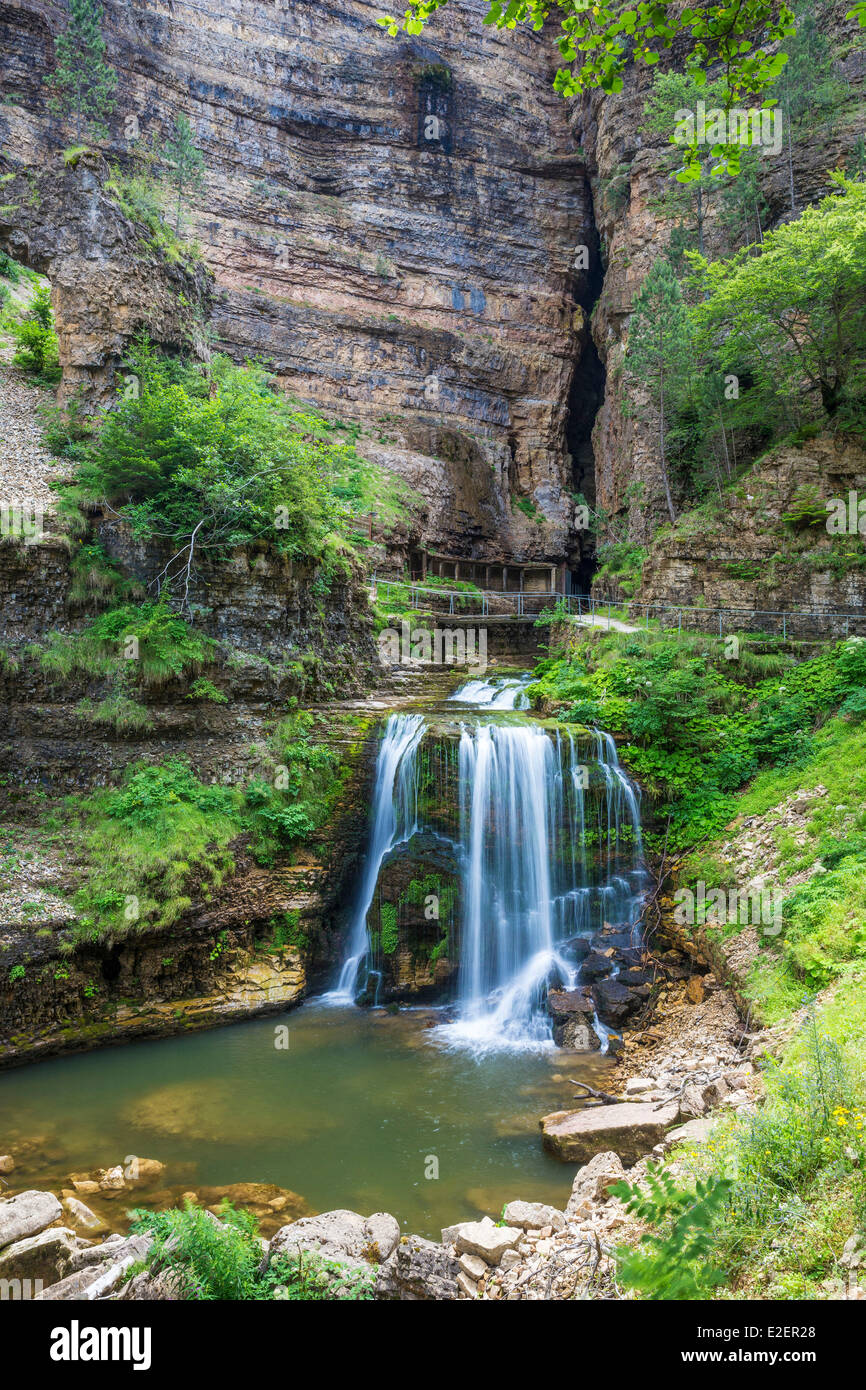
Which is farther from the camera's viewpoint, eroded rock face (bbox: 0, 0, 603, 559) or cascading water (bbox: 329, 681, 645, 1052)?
eroded rock face (bbox: 0, 0, 603, 559)

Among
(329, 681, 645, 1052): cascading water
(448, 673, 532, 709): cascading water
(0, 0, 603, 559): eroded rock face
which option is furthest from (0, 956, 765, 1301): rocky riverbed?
(0, 0, 603, 559): eroded rock face

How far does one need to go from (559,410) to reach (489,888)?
30.9 m

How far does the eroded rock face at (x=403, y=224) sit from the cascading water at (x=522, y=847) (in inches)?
801

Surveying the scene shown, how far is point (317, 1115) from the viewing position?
323 inches

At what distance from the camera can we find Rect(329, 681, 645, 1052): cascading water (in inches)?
462

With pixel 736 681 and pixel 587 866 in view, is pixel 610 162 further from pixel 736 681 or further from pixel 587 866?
pixel 587 866

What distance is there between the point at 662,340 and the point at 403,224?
21.3 meters

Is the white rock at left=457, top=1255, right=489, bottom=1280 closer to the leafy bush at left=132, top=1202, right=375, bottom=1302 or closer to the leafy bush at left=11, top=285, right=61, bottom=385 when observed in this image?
the leafy bush at left=132, top=1202, right=375, bottom=1302

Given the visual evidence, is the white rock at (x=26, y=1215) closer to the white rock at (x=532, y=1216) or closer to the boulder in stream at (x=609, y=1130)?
the white rock at (x=532, y=1216)

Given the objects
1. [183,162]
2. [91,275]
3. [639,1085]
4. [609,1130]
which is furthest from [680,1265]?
[183,162]

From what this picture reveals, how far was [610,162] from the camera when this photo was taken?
30984 mm

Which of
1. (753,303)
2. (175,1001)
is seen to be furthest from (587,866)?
(753,303)

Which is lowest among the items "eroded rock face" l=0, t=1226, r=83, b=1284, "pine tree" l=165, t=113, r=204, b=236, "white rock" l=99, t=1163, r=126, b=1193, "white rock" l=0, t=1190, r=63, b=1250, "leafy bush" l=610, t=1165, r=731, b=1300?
"white rock" l=99, t=1163, r=126, b=1193

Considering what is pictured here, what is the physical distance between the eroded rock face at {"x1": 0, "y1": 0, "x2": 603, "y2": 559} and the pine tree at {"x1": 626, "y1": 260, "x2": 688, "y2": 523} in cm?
1171
